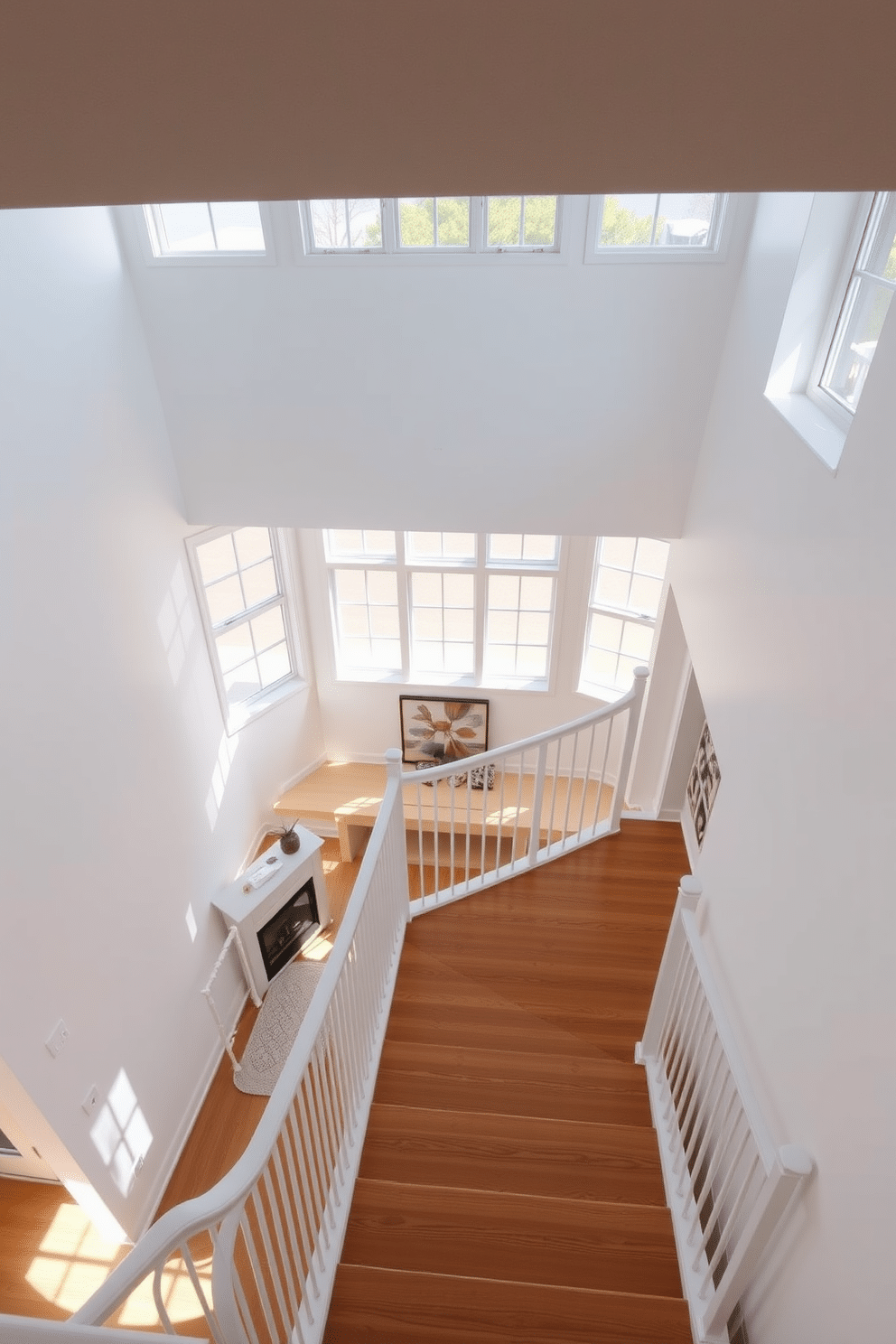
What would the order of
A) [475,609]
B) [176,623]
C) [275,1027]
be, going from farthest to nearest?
[475,609]
[275,1027]
[176,623]

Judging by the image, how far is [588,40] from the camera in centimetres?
75

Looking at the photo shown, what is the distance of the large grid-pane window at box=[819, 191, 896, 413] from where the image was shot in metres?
2.32

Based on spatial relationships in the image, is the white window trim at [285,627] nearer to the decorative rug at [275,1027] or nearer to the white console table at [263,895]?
the white console table at [263,895]

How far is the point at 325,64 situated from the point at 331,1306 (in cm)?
296

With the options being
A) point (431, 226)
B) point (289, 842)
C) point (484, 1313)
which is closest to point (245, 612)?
point (289, 842)

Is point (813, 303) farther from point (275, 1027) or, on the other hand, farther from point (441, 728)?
point (275, 1027)

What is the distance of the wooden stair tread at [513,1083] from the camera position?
3023 mm

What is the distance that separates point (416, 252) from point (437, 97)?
3395mm

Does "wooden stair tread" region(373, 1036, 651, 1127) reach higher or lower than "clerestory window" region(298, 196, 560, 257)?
lower

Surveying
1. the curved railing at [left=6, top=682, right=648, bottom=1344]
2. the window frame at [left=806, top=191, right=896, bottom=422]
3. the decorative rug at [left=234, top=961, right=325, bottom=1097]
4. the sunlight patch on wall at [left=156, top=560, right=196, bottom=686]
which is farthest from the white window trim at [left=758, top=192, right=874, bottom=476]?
the decorative rug at [left=234, top=961, right=325, bottom=1097]

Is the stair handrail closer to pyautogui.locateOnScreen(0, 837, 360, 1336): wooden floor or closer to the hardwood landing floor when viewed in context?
Result: the hardwood landing floor

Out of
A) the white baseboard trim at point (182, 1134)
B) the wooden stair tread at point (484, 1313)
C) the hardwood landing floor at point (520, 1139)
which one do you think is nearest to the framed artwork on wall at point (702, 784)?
the hardwood landing floor at point (520, 1139)

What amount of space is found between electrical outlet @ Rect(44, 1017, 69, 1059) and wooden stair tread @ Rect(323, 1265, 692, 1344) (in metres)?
1.65

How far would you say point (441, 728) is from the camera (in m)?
6.65
